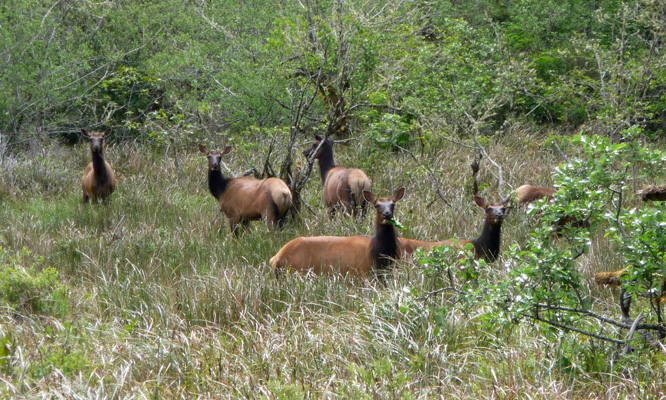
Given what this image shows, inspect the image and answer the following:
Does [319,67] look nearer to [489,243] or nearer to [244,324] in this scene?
[489,243]

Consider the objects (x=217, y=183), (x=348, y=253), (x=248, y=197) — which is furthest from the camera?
(x=217, y=183)

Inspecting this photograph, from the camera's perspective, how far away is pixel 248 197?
1155 centimetres

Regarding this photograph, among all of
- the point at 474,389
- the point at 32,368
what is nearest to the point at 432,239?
the point at 474,389

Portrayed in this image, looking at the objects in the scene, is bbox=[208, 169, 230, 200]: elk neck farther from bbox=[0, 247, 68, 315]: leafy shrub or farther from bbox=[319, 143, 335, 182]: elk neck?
bbox=[0, 247, 68, 315]: leafy shrub

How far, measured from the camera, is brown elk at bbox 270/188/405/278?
Answer: 27.6 ft

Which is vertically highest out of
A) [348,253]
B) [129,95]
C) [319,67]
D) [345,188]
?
[319,67]

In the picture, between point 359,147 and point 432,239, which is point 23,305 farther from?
point 359,147

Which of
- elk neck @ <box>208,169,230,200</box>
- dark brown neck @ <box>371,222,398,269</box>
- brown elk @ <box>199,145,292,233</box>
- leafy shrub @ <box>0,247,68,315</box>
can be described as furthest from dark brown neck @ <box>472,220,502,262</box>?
elk neck @ <box>208,169,230,200</box>

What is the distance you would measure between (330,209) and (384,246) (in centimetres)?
360

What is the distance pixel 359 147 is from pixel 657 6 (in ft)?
20.7

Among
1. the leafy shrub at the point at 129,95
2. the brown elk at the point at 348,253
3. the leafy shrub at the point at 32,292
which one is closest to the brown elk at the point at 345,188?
the brown elk at the point at 348,253

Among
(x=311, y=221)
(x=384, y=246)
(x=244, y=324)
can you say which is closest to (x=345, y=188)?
(x=311, y=221)

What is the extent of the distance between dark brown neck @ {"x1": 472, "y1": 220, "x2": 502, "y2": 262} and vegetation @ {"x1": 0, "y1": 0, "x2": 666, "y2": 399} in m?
0.35

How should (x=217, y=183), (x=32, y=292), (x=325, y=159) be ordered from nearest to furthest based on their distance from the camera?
1. (x=32, y=292)
2. (x=217, y=183)
3. (x=325, y=159)
